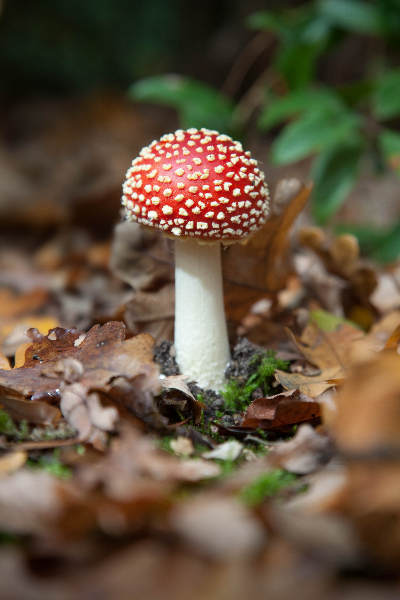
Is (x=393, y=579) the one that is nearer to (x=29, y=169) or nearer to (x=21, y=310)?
(x=21, y=310)

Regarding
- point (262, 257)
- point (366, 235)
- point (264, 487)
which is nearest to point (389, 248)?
point (366, 235)

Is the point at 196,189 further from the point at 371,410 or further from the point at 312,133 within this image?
the point at 312,133

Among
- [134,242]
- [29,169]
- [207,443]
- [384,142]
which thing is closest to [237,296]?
[134,242]

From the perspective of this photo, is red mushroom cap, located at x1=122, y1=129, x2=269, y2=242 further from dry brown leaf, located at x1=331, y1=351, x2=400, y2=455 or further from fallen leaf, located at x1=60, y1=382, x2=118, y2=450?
dry brown leaf, located at x1=331, y1=351, x2=400, y2=455

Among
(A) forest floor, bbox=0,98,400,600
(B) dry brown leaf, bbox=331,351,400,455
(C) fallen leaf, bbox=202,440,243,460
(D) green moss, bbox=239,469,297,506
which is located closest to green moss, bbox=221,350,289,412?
(A) forest floor, bbox=0,98,400,600

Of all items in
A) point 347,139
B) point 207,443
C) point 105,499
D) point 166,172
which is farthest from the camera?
point 347,139

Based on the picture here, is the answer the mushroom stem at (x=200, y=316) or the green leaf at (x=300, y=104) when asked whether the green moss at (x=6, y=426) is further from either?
the green leaf at (x=300, y=104)
